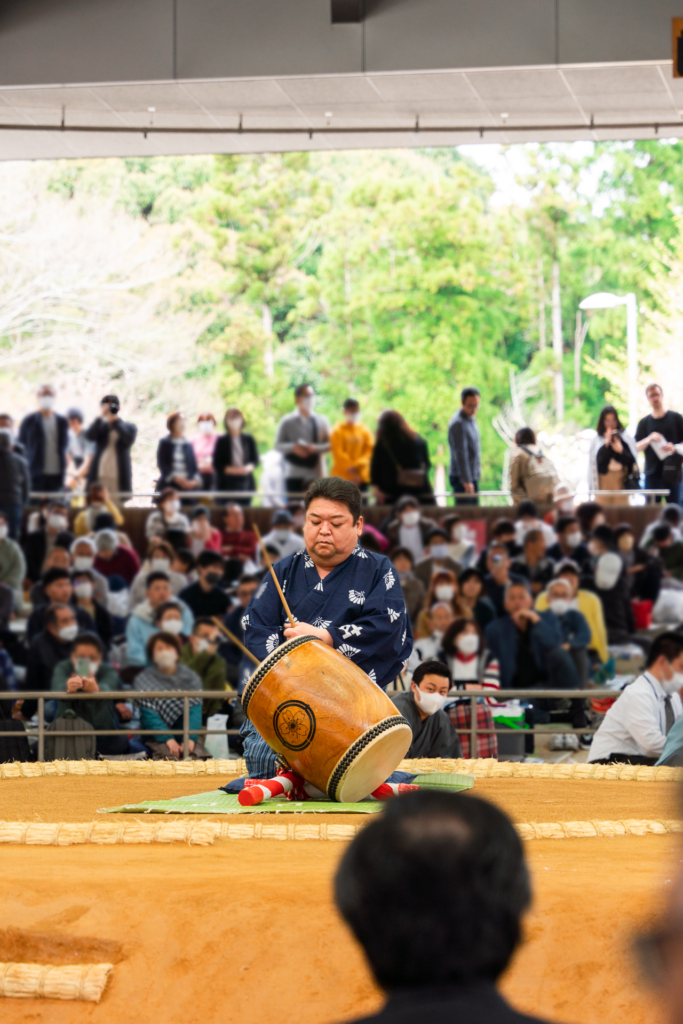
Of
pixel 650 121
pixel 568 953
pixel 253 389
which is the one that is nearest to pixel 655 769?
pixel 568 953

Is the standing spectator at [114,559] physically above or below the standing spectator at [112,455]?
below

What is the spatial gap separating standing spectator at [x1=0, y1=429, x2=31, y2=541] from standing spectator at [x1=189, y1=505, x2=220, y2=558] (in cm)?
117

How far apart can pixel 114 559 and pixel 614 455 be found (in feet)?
11.2

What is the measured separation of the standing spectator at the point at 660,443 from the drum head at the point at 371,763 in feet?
18.2

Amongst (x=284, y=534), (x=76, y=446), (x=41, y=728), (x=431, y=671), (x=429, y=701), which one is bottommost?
(x=41, y=728)

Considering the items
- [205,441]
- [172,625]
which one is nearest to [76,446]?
[205,441]

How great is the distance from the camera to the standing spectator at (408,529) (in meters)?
7.95

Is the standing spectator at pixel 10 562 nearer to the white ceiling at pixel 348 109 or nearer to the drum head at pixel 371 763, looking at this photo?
the white ceiling at pixel 348 109

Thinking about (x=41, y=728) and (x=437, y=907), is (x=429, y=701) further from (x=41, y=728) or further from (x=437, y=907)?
(x=437, y=907)

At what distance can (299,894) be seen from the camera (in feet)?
6.87

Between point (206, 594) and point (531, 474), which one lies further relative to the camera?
point (531, 474)

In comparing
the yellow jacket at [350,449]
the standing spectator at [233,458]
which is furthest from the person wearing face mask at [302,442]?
the standing spectator at [233,458]

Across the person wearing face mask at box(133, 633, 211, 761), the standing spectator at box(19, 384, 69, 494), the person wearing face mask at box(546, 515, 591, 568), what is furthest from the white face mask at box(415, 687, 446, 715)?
the standing spectator at box(19, 384, 69, 494)

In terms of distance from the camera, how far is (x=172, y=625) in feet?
20.9
